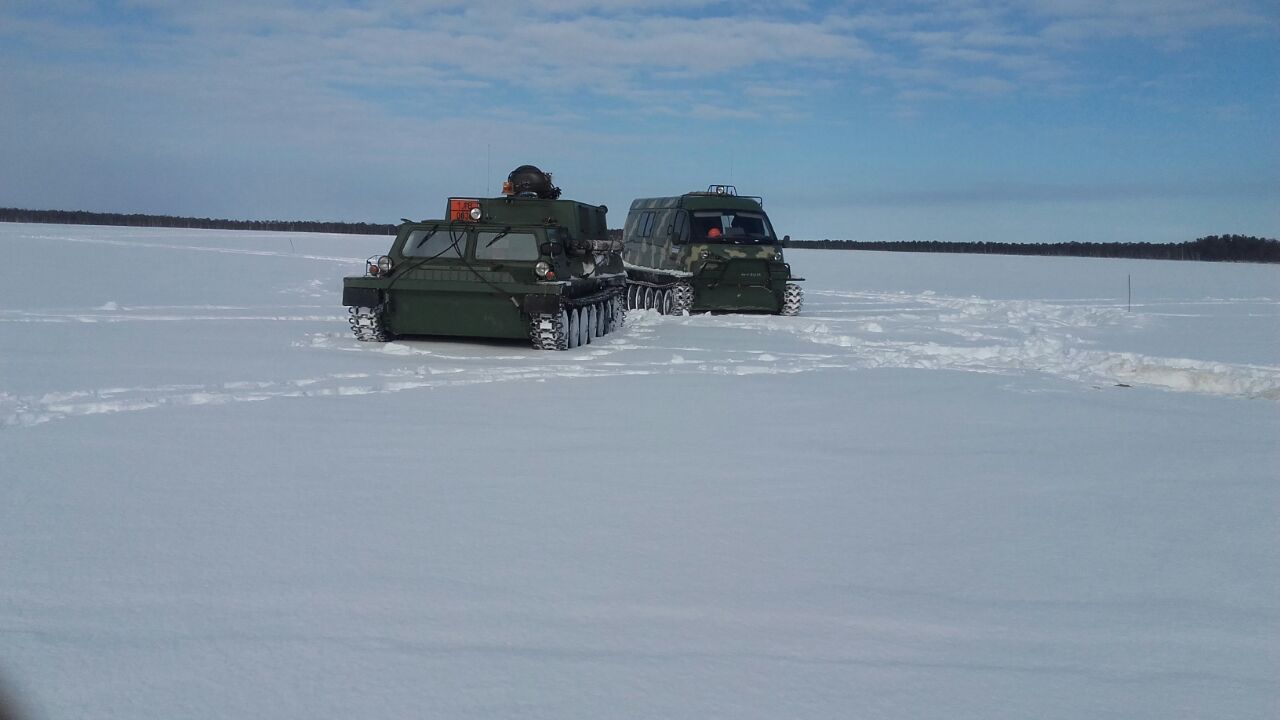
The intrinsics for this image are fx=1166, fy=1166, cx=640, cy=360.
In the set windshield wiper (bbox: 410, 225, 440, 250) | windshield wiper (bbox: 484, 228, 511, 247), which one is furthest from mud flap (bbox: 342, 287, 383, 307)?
windshield wiper (bbox: 484, 228, 511, 247)

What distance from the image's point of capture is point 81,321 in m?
14.5

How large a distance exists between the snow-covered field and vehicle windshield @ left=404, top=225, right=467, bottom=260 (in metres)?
3.08

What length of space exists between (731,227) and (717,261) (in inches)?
46.8

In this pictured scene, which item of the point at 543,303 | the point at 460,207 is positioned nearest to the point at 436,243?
the point at 460,207

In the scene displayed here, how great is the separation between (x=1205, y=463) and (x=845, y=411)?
253cm

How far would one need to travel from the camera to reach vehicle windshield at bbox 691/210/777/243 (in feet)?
67.1

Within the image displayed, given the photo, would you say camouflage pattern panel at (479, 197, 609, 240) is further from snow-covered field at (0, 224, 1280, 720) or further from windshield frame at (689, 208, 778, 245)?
snow-covered field at (0, 224, 1280, 720)

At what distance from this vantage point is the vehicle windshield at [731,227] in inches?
805

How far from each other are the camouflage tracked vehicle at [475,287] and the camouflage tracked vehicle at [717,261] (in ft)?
18.2

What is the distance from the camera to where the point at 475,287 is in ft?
42.1

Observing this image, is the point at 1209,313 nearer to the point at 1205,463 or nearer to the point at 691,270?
the point at 691,270

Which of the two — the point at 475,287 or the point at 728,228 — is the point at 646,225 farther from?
the point at 475,287

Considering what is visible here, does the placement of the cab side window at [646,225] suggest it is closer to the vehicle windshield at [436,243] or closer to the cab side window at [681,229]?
the cab side window at [681,229]

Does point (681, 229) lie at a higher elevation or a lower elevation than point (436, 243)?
higher
